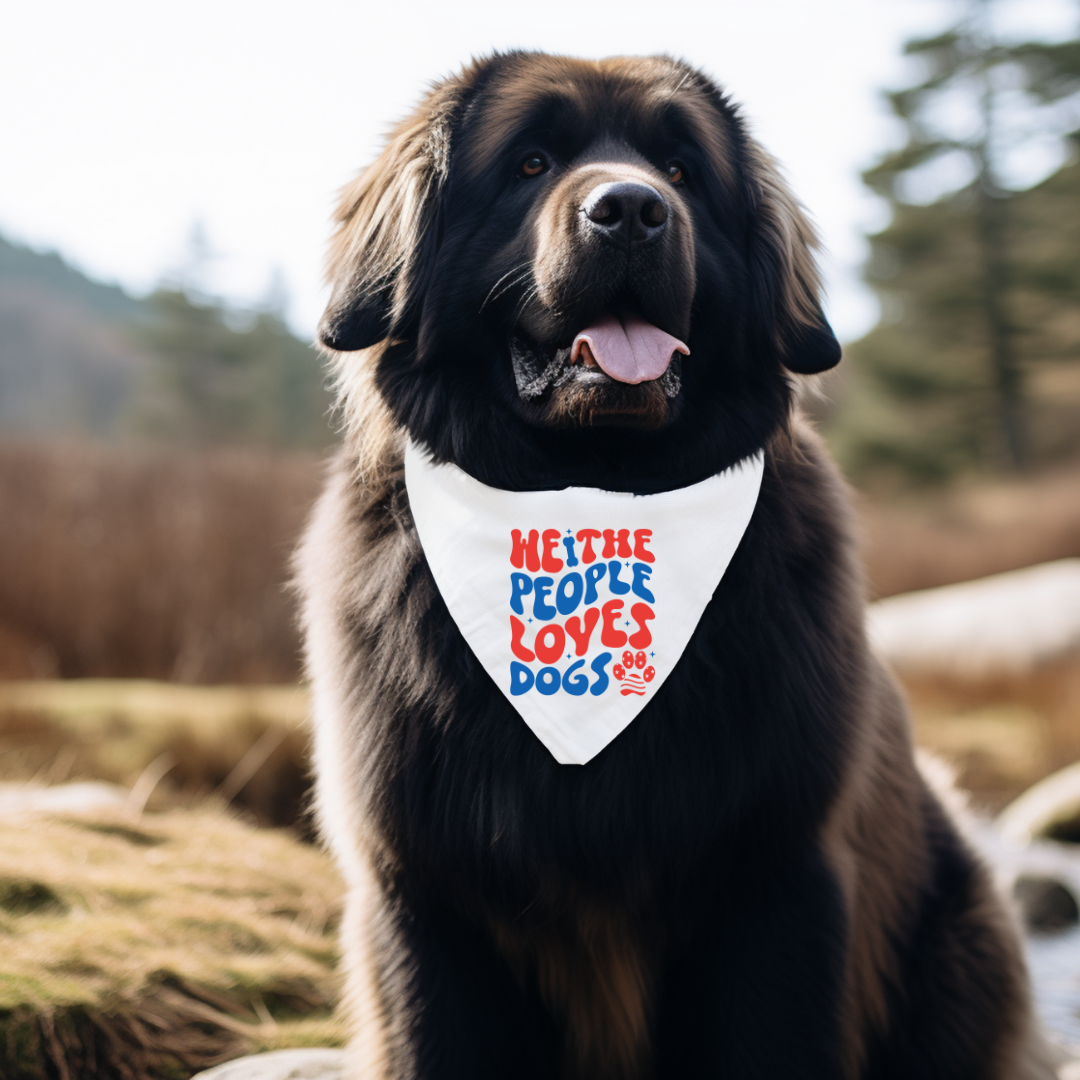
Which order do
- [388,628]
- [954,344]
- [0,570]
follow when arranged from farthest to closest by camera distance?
[954,344] → [0,570] → [388,628]

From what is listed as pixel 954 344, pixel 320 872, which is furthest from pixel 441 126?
pixel 954 344

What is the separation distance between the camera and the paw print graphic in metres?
2.25

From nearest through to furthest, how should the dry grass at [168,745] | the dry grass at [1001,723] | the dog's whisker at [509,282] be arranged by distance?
the dog's whisker at [509,282]
the dry grass at [168,745]
the dry grass at [1001,723]

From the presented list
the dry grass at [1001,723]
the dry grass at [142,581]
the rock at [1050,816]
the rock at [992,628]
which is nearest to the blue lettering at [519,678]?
the rock at [1050,816]

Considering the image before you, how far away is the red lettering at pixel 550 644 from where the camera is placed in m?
2.37

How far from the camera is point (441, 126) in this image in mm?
2527

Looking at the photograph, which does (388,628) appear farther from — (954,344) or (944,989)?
(954,344)

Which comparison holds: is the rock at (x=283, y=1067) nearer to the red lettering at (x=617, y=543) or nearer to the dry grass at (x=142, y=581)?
the red lettering at (x=617, y=543)

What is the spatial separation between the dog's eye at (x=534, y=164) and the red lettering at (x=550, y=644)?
1.09 metres

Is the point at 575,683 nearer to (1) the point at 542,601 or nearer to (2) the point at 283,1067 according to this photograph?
(1) the point at 542,601

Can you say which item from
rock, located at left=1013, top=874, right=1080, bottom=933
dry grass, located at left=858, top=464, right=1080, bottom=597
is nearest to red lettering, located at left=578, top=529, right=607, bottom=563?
rock, located at left=1013, top=874, right=1080, bottom=933

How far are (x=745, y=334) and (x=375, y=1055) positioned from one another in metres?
1.87

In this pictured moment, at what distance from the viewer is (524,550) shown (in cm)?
244

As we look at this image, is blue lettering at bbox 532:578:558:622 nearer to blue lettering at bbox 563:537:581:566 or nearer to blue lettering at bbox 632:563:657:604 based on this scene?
blue lettering at bbox 563:537:581:566
